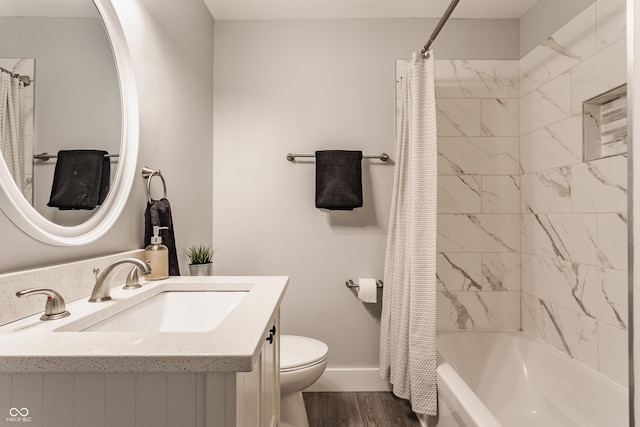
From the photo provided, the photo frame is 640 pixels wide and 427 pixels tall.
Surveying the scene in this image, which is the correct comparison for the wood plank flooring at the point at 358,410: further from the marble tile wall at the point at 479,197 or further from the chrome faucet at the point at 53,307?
the chrome faucet at the point at 53,307

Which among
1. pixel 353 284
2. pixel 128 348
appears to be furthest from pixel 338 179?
pixel 128 348

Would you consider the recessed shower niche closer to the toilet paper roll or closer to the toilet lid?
the toilet paper roll

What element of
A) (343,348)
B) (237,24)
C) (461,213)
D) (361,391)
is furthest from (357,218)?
(237,24)

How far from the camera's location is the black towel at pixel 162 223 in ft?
4.53

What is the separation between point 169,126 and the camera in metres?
1.64

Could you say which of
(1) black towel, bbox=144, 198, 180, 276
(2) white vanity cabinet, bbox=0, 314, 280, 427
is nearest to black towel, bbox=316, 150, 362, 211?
(1) black towel, bbox=144, 198, 180, 276

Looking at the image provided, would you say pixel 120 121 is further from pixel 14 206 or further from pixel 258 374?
pixel 258 374

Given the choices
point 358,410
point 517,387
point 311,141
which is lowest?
point 358,410

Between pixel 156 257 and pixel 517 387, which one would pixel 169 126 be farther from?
pixel 517 387

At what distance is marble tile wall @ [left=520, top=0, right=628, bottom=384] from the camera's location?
5.00ft


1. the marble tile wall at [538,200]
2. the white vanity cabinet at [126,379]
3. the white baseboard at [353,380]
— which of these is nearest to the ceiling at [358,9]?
the marble tile wall at [538,200]

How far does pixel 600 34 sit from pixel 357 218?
1.46 meters

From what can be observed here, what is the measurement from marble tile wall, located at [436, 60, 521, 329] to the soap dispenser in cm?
161

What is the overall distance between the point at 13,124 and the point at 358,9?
1.95 m
